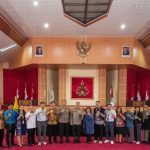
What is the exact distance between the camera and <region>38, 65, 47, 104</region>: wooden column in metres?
15.7

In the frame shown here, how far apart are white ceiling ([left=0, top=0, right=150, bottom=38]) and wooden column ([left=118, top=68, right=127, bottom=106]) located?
268cm

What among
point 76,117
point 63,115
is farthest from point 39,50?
point 76,117

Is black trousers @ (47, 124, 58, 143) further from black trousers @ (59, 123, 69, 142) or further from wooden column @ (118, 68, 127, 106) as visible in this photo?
wooden column @ (118, 68, 127, 106)

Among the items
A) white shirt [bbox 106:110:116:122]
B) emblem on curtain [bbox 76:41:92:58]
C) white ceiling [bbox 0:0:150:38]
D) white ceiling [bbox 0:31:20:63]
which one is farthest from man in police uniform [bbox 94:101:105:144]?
white ceiling [bbox 0:31:20:63]

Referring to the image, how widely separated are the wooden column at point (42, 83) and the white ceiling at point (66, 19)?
291 centimetres

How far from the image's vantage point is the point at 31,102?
14.8 meters

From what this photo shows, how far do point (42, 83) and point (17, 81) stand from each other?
110 inches

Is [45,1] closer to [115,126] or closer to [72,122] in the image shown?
[72,122]

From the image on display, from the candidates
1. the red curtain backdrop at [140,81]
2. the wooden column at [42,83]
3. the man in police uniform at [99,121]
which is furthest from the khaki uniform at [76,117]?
the red curtain backdrop at [140,81]

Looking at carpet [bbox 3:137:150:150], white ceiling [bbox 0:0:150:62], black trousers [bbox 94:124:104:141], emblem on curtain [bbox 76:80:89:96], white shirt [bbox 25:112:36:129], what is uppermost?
white ceiling [bbox 0:0:150:62]

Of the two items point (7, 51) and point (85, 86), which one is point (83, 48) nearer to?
point (85, 86)

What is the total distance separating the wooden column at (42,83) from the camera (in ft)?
51.4

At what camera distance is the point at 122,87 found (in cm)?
1535

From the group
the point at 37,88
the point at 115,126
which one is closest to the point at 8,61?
the point at 37,88
